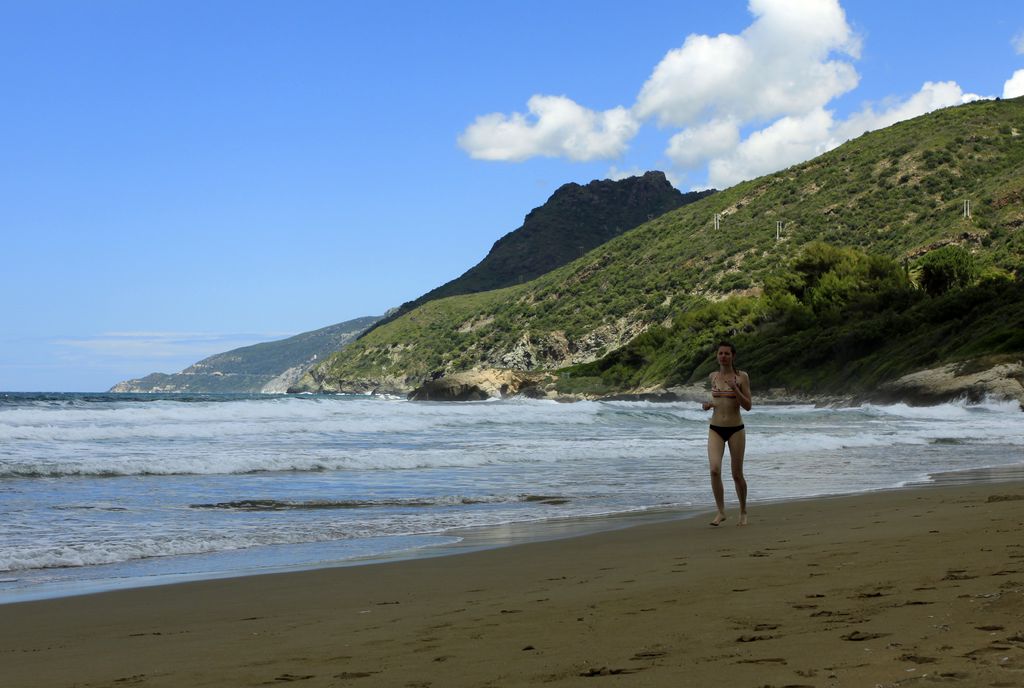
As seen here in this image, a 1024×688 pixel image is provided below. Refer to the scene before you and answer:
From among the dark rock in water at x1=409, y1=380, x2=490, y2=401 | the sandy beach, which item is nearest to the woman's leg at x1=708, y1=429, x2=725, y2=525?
the sandy beach

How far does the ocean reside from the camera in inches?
368

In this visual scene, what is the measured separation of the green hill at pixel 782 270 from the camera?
65.7 m

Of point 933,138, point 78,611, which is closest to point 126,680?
point 78,611

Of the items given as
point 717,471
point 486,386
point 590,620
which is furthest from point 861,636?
point 486,386

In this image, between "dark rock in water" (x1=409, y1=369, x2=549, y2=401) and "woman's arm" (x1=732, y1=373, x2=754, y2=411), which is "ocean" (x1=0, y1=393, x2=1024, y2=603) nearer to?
"woman's arm" (x1=732, y1=373, x2=754, y2=411)

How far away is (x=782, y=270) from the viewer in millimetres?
87875

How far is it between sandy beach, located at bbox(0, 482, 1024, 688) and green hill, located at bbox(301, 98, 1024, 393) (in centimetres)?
4114

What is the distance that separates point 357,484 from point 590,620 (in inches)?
424

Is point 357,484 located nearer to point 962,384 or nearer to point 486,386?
point 962,384

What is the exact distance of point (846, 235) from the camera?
94.1 metres

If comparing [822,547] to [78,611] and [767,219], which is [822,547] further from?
[767,219]

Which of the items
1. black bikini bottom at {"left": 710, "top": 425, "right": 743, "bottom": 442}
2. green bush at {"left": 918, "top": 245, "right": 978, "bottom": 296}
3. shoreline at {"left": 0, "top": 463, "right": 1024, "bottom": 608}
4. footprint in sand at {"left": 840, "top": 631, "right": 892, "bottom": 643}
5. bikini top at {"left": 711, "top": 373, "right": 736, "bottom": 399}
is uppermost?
green bush at {"left": 918, "top": 245, "right": 978, "bottom": 296}

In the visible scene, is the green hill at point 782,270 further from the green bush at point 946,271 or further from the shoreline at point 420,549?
the shoreline at point 420,549

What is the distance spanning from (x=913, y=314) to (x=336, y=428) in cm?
3722
